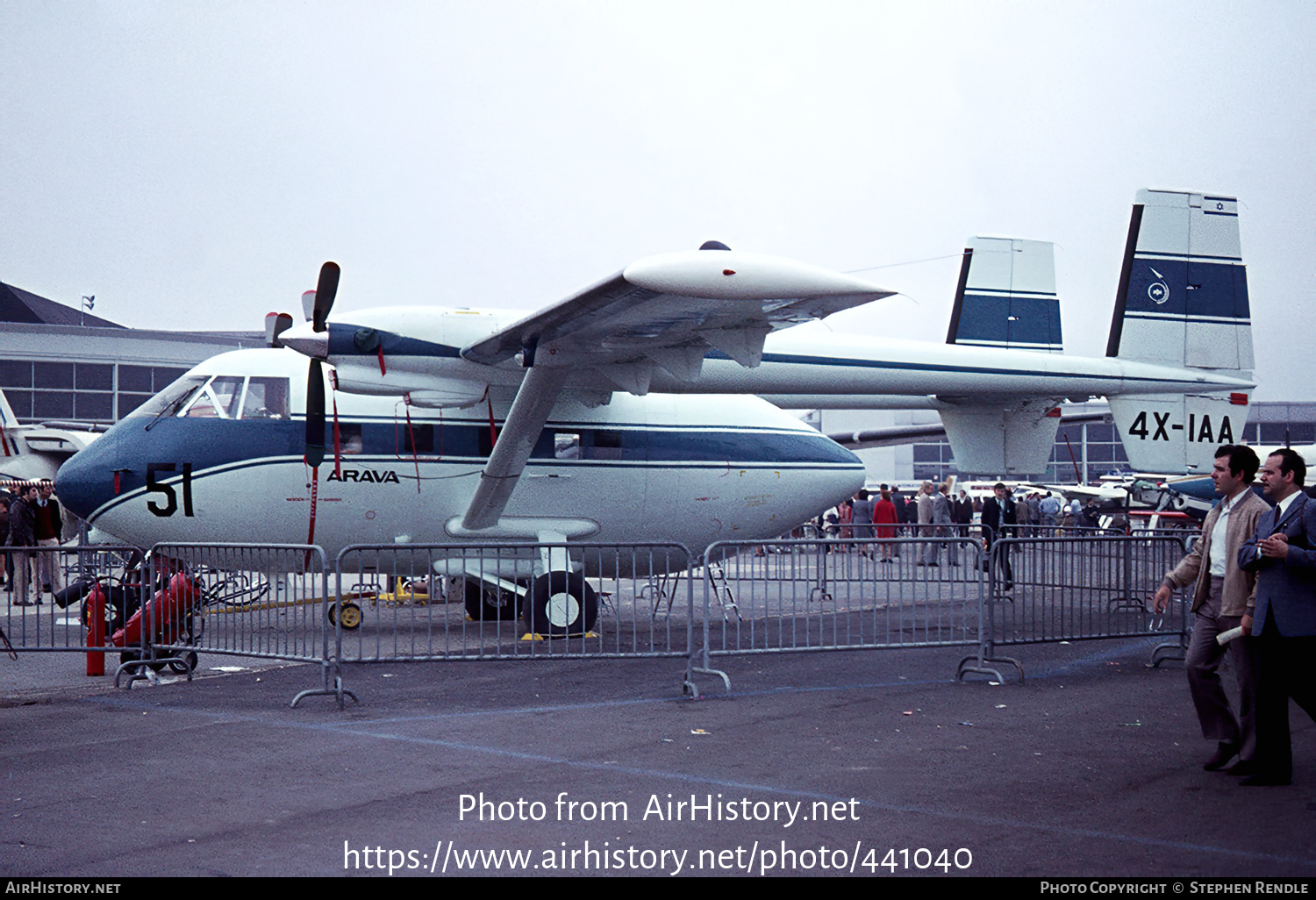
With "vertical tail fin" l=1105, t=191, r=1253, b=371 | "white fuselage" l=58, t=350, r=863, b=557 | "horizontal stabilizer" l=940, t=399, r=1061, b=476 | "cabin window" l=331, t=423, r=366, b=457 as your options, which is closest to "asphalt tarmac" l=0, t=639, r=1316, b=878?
"white fuselage" l=58, t=350, r=863, b=557

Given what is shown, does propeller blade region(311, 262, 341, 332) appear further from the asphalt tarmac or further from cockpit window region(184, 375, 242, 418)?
the asphalt tarmac

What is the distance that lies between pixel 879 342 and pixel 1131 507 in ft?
79.9

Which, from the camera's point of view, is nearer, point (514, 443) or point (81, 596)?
point (81, 596)

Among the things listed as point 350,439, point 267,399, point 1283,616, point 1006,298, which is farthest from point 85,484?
point 1006,298

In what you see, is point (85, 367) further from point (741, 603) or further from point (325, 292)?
point (741, 603)

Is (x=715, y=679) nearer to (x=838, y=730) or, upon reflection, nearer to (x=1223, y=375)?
(x=838, y=730)

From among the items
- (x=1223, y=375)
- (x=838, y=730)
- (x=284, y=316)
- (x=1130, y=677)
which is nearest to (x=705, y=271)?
(x=838, y=730)

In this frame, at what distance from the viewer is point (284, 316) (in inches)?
565

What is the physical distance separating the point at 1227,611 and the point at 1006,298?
11.9 meters

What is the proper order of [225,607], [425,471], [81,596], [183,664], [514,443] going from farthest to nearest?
[425,471] < [514,443] < [81,596] < [225,607] < [183,664]

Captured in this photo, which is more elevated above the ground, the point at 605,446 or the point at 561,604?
the point at 605,446

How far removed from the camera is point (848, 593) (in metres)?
10.3

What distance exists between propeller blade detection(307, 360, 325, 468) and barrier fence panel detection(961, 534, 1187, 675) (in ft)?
23.5

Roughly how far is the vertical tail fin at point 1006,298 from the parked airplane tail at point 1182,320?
2.40 metres
